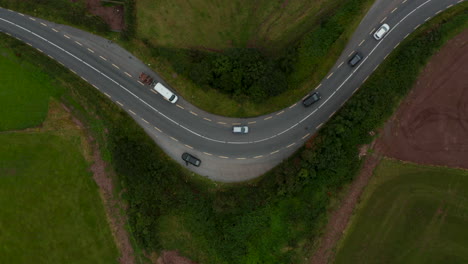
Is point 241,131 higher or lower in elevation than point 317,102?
lower

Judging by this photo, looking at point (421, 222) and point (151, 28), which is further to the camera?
point (151, 28)

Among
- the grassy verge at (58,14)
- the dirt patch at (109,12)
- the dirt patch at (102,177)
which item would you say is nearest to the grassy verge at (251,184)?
the dirt patch at (102,177)

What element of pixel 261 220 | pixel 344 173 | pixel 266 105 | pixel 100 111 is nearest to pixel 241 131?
pixel 266 105

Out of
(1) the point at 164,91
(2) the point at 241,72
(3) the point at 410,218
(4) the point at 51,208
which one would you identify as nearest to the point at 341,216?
(3) the point at 410,218

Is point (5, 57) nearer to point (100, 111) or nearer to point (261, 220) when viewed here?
point (100, 111)

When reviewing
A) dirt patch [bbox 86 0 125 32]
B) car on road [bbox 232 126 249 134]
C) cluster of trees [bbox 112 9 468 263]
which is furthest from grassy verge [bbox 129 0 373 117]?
cluster of trees [bbox 112 9 468 263]

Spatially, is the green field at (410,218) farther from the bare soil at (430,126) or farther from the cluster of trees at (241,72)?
the cluster of trees at (241,72)

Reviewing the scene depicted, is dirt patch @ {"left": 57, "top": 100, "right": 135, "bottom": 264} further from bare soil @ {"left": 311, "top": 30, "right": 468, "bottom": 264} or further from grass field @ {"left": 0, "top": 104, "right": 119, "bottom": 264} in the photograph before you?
bare soil @ {"left": 311, "top": 30, "right": 468, "bottom": 264}
